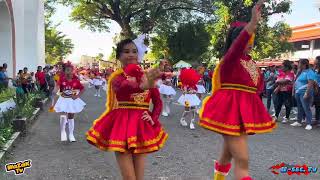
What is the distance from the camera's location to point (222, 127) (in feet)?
14.2

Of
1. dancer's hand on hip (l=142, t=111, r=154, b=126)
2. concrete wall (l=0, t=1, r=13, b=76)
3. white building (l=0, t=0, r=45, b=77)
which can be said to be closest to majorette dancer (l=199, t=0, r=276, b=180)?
dancer's hand on hip (l=142, t=111, r=154, b=126)

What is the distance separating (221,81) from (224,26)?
64.4 feet

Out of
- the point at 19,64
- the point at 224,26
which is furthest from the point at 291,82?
the point at 19,64

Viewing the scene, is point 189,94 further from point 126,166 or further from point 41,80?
point 41,80

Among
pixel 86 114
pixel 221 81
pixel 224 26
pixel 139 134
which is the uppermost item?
pixel 224 26

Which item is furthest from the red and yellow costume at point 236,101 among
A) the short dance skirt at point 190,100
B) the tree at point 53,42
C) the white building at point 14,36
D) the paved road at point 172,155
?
the tree at point 53,42

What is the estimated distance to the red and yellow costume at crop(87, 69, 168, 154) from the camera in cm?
416

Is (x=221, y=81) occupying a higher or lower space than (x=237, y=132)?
higher

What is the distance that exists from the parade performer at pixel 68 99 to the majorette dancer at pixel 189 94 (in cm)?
242

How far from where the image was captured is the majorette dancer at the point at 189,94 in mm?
10453

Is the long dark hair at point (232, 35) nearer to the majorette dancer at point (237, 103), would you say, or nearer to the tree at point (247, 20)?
the majorette dancer at point (237, 103)

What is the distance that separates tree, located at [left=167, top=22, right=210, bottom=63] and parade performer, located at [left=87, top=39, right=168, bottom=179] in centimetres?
3395

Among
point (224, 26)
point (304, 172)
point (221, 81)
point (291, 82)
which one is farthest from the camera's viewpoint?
point (224, 26)

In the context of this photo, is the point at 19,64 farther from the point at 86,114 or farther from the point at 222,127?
the point at 222,127
